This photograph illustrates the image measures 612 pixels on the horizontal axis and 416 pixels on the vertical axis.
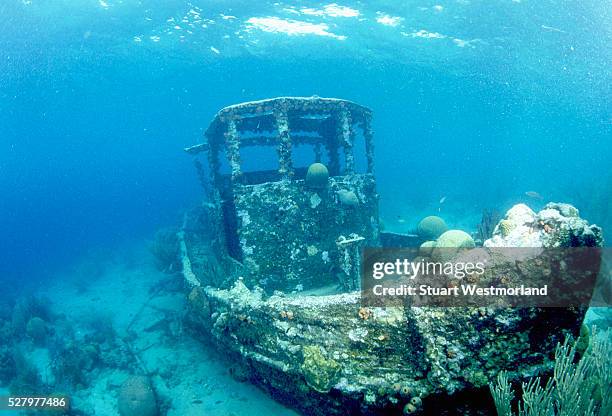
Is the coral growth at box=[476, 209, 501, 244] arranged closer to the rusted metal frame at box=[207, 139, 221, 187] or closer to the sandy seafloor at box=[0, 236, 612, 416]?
the sandy seafloor at box=[0, 236, 612, 416]

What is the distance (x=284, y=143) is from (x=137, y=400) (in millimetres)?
7135

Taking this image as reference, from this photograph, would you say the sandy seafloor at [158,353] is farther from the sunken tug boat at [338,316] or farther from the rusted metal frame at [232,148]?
the rusted metal frame at [232,148]

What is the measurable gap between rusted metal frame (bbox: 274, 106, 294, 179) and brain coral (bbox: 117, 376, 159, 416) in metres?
6.15

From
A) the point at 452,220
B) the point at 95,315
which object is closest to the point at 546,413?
the point at 95,315

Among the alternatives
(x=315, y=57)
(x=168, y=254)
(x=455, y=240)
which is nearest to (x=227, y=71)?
(x=315, y=57)

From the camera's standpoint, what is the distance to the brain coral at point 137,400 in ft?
24.1

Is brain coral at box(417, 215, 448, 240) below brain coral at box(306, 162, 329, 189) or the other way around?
below

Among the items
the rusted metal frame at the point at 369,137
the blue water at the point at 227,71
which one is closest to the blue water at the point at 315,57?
the blue water at the point at 227,71

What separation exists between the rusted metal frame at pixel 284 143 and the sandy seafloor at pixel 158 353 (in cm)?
457

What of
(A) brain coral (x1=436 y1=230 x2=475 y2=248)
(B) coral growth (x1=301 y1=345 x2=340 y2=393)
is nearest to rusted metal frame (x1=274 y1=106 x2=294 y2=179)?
(A) brain coral (x1=436 y1=230 x2=475 y2=248)

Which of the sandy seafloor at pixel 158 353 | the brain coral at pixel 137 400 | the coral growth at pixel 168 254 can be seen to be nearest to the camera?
the brain coral at pixel 137 400

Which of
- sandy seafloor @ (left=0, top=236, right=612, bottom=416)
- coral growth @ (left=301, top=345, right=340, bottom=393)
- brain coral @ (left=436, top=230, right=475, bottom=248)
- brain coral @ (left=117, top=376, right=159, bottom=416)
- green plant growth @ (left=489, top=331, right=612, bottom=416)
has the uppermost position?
brain coral @ (left=436, top=230, right=475, bottom=248)

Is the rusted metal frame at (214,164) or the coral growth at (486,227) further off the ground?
the rusted metal frame at (214,164)

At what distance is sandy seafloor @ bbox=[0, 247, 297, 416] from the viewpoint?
7461 mm
